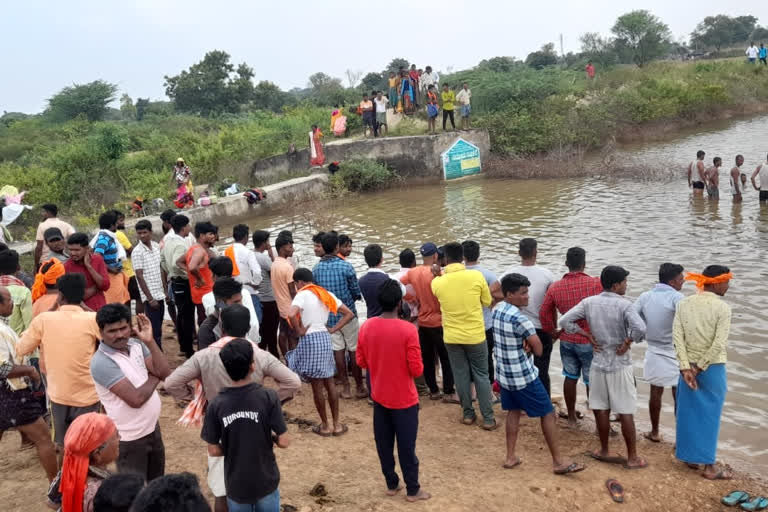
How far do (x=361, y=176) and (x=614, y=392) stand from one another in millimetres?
17991

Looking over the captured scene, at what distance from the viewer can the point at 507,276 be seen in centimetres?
512

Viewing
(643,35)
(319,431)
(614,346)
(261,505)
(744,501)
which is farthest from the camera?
(643,35)

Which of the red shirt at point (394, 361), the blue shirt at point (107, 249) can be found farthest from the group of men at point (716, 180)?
the blue shirt at point (107, 249)

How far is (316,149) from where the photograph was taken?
22859mm

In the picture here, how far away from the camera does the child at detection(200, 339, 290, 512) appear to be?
3459 millimetres

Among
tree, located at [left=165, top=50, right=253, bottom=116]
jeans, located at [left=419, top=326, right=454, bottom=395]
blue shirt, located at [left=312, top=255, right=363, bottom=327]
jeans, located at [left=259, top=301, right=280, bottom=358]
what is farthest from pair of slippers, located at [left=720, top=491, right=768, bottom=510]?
tree, located at [left=165, top=50, right=253, bottom=116]

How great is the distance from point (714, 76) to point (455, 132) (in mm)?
19746

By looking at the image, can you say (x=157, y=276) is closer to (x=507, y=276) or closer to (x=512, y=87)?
(x=507, y=276)

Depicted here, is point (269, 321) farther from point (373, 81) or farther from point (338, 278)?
point (373, 81)

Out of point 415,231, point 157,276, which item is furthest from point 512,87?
point 157,276

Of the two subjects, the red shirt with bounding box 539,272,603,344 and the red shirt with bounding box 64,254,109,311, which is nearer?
the red shirt with bounding box 539,272,603,344

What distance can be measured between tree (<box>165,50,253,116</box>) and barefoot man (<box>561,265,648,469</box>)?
139 ft

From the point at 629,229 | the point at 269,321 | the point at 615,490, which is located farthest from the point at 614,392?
the point at 629,229

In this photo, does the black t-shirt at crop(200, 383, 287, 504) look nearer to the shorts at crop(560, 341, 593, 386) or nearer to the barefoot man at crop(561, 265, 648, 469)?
→ the barefoot man at crop(561, 265, 648, 469)
